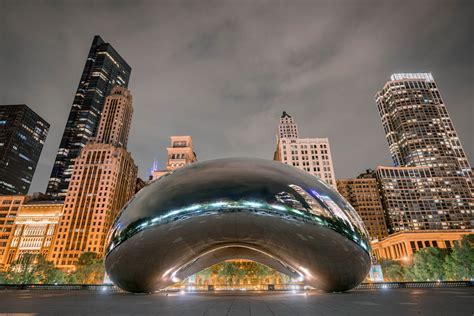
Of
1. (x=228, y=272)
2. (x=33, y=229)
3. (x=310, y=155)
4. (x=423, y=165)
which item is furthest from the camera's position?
(x=423, y=165)

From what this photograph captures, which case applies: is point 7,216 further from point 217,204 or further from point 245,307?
point 245,307

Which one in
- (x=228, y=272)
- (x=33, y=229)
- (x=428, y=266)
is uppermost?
(x=33, y=229)

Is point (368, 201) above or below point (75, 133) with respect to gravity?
below

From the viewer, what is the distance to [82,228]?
105188mm

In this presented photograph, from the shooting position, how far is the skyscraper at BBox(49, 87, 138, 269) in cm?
10181

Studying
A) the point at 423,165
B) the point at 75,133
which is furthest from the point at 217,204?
the point at 75,133

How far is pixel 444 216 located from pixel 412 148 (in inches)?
1724

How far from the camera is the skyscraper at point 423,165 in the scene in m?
128

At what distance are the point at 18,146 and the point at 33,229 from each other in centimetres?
8192

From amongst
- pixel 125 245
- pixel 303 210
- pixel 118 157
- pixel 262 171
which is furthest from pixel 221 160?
pixel 118 157

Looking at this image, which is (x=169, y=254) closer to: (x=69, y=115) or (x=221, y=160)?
(x=221, y=160)

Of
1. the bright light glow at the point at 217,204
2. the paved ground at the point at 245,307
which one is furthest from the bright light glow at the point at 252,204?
the paved ground at the point at 245,307

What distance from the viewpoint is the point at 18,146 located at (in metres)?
165

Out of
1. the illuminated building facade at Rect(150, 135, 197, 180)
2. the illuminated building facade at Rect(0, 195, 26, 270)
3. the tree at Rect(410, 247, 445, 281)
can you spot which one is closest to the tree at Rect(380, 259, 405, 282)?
the tree at Rect(410, 247, 445, 281)
